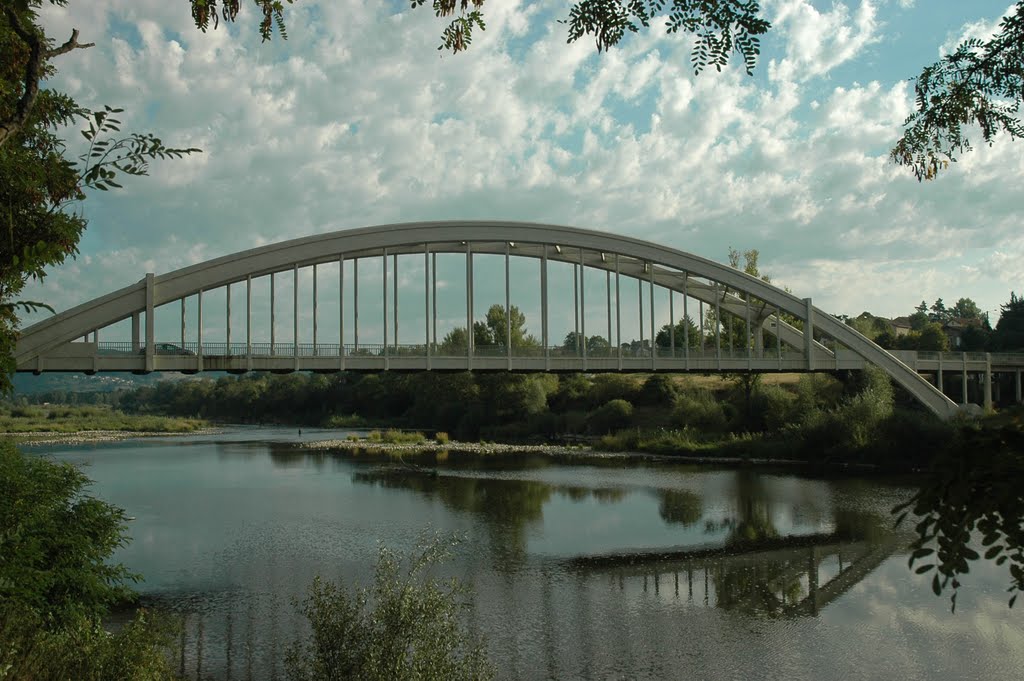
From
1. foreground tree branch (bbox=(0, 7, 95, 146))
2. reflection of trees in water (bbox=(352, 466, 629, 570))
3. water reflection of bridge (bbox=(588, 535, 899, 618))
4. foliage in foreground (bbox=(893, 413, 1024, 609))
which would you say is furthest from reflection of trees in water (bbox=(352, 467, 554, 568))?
foliage in foreground (bbox=(893, 413, 1024, 609))

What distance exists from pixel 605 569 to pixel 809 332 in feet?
55.0

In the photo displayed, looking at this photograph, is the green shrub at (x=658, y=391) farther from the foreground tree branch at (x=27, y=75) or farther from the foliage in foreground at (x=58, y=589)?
the foreground tree branch at (x=27, y=75)

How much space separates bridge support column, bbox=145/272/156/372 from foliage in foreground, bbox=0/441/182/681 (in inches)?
294

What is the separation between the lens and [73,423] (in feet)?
182

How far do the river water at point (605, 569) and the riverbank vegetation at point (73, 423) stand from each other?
102ft

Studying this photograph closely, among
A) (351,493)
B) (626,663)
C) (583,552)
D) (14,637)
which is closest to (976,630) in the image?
(626,663)

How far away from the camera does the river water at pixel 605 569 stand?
9531 millimetres

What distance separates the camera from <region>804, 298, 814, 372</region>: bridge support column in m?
27.0

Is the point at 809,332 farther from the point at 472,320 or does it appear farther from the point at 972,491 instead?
the point at 972,491

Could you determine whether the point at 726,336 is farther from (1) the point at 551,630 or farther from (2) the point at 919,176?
(2) the point at 919,176

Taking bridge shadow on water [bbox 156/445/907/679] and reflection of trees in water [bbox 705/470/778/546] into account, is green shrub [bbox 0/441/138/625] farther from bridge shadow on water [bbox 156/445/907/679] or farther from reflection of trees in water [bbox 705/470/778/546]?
reflection of trees in water [bbox 705/470/778/546]

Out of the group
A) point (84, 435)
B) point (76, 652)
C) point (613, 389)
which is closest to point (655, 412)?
point (613, 389)

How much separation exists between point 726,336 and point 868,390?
13957 mm

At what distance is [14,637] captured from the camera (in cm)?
558
